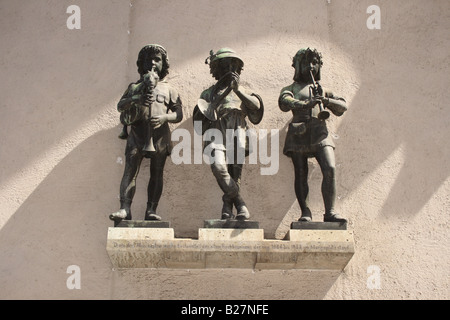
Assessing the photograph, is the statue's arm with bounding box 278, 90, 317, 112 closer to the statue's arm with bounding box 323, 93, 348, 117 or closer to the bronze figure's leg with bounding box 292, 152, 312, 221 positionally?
the statue's arm with bounding box 323, 93, 348, 117

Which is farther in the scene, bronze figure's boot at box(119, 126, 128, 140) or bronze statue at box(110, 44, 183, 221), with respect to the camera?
bronze figure's boot at box(119, 126, 128, 140)

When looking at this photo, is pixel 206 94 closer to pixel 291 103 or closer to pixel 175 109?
pixel 175 109

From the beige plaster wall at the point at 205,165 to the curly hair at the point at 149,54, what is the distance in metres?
0.45

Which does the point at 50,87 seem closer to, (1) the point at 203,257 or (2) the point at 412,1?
(1) the point at 203,257

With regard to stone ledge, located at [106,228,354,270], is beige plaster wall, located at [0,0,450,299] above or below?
above

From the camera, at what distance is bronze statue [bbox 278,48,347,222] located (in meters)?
5.57

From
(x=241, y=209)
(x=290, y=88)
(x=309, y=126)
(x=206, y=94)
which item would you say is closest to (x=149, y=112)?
(x=206, y=94)

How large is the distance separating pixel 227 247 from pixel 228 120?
994 millimetres

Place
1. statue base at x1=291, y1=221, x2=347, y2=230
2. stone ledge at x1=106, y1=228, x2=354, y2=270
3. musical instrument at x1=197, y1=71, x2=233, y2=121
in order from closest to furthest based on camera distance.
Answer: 1. stone ledge at x1=106, y1=228, x2=354, y2=270
2. statue base at x1=291, y1=221, x2=347, y2=230
3. musical instrument at x1=197, y1=71, x2=233, y2=121

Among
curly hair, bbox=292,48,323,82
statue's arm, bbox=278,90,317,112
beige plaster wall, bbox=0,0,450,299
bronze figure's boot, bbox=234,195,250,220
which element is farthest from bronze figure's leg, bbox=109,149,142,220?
curly hair, bbox=292,48,323,82

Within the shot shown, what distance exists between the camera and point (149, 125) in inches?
222

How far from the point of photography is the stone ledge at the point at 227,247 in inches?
210
